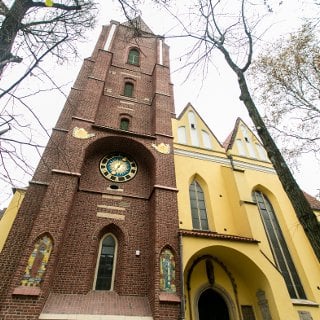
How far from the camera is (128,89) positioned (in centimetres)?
1477

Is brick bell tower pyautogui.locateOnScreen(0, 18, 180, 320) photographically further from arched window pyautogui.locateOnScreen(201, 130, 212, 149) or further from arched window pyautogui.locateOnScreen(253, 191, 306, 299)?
arched window pyautogui.locateOnScreen(253, 191, 306, 299)

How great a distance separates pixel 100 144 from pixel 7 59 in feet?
20.3

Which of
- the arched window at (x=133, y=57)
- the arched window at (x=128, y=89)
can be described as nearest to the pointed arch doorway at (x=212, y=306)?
the arched window at (x=128, y=89)

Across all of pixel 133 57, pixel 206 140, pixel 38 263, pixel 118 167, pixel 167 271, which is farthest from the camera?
pixel 133 57

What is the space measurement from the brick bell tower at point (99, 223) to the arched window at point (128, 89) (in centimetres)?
98

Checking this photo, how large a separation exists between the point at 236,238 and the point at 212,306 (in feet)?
9.00

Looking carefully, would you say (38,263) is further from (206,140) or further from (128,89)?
(128,89)

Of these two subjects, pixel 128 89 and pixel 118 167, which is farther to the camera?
pixel 128 89

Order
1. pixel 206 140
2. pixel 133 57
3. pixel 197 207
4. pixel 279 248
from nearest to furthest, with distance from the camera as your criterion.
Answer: pixel 279 248 < pixel 197 207 < pixel 206 140 < pixel 133 57

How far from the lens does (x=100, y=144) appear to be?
34.8 feet

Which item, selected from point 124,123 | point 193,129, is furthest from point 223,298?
point 124,123

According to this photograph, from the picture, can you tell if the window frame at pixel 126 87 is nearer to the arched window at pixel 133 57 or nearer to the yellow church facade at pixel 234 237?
the arched window at pixel 133 57

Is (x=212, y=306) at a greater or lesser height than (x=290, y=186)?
lesser

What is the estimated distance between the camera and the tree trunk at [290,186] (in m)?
4.12
